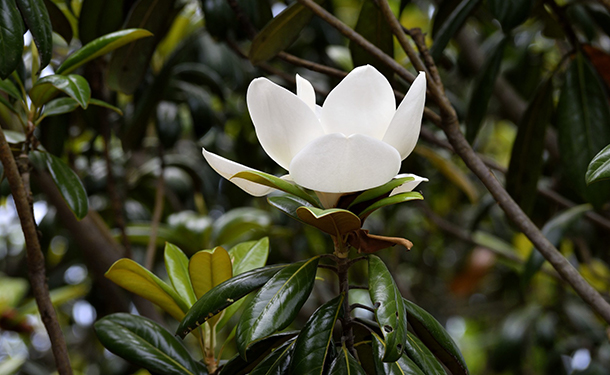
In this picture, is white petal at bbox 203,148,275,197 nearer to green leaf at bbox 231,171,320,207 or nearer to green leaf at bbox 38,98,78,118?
green leaf at bbox 231,171,320,207

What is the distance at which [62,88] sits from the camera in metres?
0.63

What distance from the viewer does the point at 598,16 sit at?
1.23 meters

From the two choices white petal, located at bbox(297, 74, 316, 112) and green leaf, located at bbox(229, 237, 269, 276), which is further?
green leaf, located at bbox(229, 237, 269, 276)

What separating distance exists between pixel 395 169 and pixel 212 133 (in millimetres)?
1441

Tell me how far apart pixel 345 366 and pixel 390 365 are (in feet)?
0.14

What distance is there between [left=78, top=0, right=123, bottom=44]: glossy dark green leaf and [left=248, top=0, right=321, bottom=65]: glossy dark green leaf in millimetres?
305

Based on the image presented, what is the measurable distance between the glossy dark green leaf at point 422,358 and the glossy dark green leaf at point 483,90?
0.66 m

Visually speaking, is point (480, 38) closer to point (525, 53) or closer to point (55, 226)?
point (525, 53)

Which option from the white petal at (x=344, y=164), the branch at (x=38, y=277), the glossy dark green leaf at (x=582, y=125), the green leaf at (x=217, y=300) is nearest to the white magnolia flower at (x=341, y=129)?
the white petal at (x=344, y=164)

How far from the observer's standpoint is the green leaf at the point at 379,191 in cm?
51

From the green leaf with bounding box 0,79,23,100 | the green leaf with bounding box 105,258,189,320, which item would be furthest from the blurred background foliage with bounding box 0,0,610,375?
the green leaf with bounding box 105,258,189,320

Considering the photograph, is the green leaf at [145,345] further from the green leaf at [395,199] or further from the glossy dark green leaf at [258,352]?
the green leaf at [395,199]

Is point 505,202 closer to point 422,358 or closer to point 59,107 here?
point 422,358

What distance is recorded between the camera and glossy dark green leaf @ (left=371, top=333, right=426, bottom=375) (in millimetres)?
494
